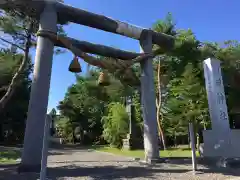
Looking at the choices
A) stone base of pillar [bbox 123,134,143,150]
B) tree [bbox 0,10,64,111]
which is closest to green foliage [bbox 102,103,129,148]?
stone base of pillar [bbox 123,134,143,150]

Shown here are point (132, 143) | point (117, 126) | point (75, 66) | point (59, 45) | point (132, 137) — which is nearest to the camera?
point (75, 66)

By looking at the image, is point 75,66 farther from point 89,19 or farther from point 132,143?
point 132,143

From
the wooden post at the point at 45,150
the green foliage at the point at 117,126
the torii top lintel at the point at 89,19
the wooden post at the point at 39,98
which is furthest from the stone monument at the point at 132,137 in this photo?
the wooden post at the point at 45,150

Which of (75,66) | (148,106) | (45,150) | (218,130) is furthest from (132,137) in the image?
(45,150)

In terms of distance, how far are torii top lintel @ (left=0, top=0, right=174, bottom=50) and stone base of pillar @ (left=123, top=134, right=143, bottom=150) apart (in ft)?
36.9

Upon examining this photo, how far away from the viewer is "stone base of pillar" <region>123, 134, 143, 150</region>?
68.3 ft

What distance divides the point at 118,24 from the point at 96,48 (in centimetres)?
136

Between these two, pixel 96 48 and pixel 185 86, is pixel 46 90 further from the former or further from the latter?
pixel 185 86

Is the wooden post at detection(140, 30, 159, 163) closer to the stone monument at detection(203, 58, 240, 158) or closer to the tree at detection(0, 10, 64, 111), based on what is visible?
the stone monument at detection(203, 58, 240, 158)

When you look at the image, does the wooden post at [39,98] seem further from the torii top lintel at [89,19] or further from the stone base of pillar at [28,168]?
the torii top lintel at [89,19]

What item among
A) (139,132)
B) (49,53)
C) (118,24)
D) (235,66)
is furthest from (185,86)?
(49,53)

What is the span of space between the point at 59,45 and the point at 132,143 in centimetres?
1353

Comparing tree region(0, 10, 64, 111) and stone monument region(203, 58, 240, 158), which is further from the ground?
tree region(0, 10, 64, 111)

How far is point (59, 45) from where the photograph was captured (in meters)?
9.41
